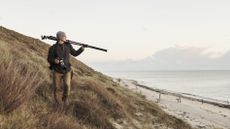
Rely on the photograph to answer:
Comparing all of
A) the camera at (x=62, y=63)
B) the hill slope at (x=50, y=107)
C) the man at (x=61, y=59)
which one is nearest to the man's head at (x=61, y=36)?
the man at (x=61, y=59)

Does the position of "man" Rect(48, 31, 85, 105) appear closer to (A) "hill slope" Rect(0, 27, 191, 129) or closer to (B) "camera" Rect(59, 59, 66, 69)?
(B) "camera" Rect(59, 59, 66, 69)

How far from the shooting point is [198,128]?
16.6 meters

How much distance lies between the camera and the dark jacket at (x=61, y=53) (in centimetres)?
947

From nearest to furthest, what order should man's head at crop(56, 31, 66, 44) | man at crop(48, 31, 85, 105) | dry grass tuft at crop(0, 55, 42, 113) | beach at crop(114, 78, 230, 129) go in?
dry grass tuft at crop(0, 55, 42, 113) → man's head at crop(56, 31, 66, 44) → man at crop(48, 31, 85, 105) → beach at crop(114, 78, 230, 129)

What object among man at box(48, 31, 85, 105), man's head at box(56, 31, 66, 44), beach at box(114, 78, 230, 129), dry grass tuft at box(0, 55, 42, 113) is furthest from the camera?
beach at box(114, 78, 230, 129)

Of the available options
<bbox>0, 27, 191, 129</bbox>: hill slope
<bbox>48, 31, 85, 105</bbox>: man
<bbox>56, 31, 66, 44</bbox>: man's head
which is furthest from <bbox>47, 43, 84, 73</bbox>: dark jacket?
<bbox>0, 27, 191, 129</bbox>: hill slope

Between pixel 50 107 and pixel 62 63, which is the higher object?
pixel 62 63

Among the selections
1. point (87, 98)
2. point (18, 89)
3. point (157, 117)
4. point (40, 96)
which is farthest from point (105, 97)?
point (18, 89)

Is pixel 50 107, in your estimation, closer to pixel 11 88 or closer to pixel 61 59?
pixel 61 59

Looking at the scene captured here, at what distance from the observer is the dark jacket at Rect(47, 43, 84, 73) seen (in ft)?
31.1

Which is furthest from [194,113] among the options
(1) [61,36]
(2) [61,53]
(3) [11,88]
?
(3) [11,88]

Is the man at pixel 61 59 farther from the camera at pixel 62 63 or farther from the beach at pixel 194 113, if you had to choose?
the beach at pixel 194 113

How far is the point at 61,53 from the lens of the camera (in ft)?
31.1

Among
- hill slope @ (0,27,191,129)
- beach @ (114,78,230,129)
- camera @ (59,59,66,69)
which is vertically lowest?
beach @ (114,78,230,129)
